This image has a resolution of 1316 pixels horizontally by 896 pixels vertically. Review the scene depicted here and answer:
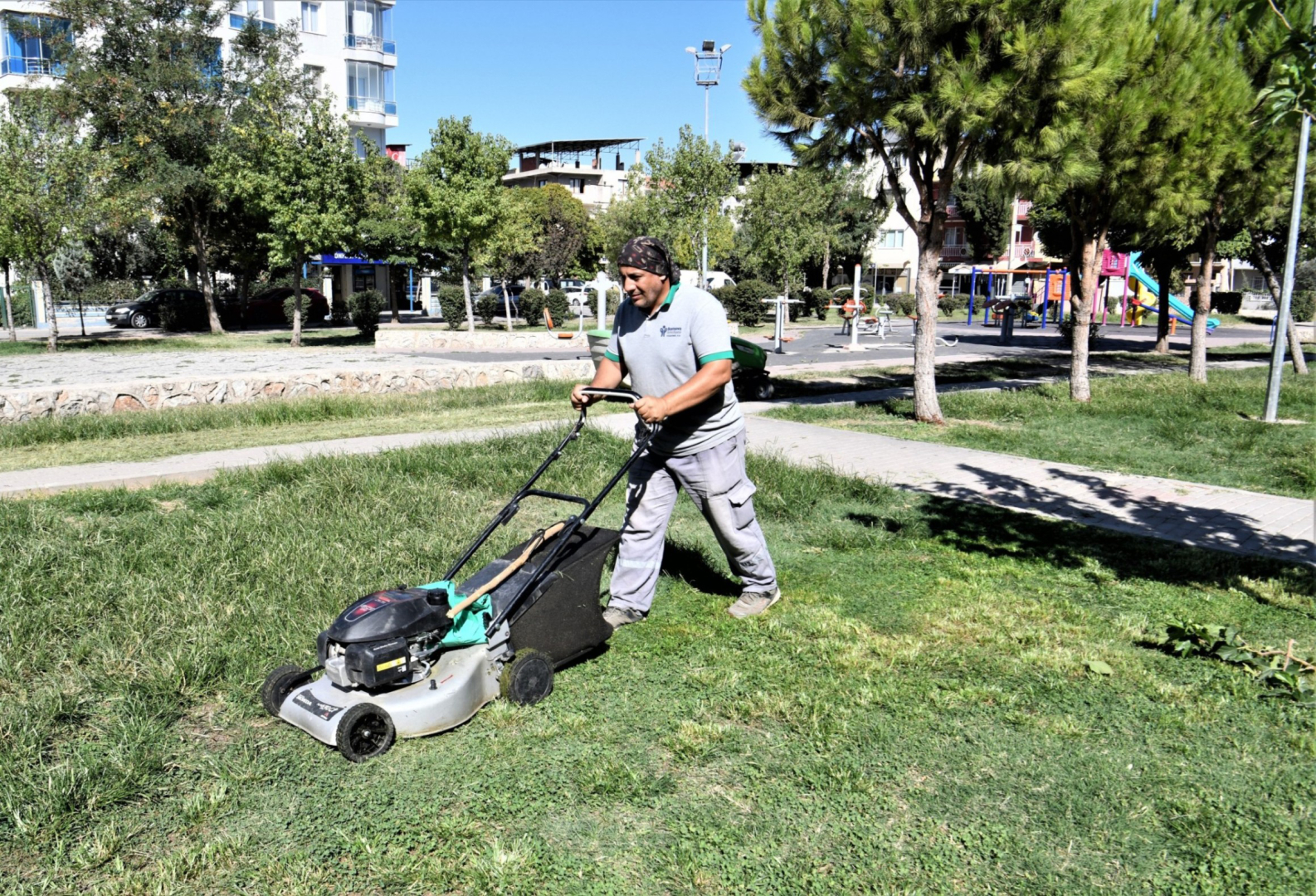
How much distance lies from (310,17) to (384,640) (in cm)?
5312

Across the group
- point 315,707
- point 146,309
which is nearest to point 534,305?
point 146,309

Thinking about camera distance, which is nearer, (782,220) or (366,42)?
(782,220)

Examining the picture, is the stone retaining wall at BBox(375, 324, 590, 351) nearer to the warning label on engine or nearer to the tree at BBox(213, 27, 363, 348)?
the tree at BBox(213, 27, 363, 348)

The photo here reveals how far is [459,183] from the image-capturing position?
28.4m

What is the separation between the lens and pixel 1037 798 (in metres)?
3.28

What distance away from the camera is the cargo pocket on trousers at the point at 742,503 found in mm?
4621

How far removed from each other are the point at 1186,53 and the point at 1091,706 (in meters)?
11.5

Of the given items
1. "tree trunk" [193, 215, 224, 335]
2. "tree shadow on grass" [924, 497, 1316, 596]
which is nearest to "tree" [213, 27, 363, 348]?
"tree trunk" [193, 215, 224, 335]

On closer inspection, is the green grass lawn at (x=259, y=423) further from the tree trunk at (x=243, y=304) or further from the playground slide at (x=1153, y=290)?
the playground slide at (x=1153, y=290)

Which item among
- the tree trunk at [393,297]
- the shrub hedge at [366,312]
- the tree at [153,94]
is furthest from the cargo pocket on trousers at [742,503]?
the tree trunk at [393,297]

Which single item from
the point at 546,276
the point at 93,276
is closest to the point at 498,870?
the point at 93,276

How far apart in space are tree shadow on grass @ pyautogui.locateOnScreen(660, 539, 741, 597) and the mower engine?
197cm

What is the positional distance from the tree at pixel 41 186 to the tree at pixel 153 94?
3791mm

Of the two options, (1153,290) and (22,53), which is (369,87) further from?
(1153,290)
